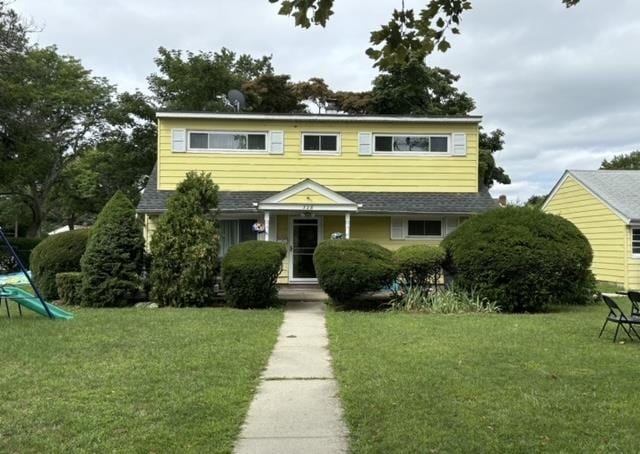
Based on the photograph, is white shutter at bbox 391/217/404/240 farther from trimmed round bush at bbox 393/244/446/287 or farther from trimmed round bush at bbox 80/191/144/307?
trimmed round bush at bbox 80/191/144/307

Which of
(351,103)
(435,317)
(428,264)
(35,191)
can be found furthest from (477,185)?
(35,191)

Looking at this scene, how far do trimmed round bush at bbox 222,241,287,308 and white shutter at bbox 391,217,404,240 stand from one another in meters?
5.89

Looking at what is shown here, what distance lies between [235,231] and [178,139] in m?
3.52

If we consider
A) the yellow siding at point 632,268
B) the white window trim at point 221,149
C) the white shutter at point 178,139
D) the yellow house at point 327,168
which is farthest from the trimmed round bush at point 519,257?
the white shutter at point 178,139

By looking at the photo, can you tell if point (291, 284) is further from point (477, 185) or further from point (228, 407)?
point (228, 407)

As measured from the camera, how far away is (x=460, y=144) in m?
18.5

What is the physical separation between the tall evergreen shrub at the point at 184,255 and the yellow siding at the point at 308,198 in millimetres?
3759

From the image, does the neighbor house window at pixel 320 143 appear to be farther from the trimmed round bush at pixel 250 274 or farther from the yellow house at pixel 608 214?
the yellow house at pixel 608 214

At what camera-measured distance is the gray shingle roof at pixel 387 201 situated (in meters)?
17.3

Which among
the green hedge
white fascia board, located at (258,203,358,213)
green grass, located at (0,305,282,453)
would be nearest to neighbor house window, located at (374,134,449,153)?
white fascia board, located at (258,203,358,213)

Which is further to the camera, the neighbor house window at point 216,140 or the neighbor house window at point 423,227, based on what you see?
the neighbor house window at point 216,140

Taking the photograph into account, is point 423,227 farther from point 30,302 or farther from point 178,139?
point 30,302

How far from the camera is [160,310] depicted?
12.6 m

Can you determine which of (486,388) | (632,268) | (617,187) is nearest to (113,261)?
(486,388)
